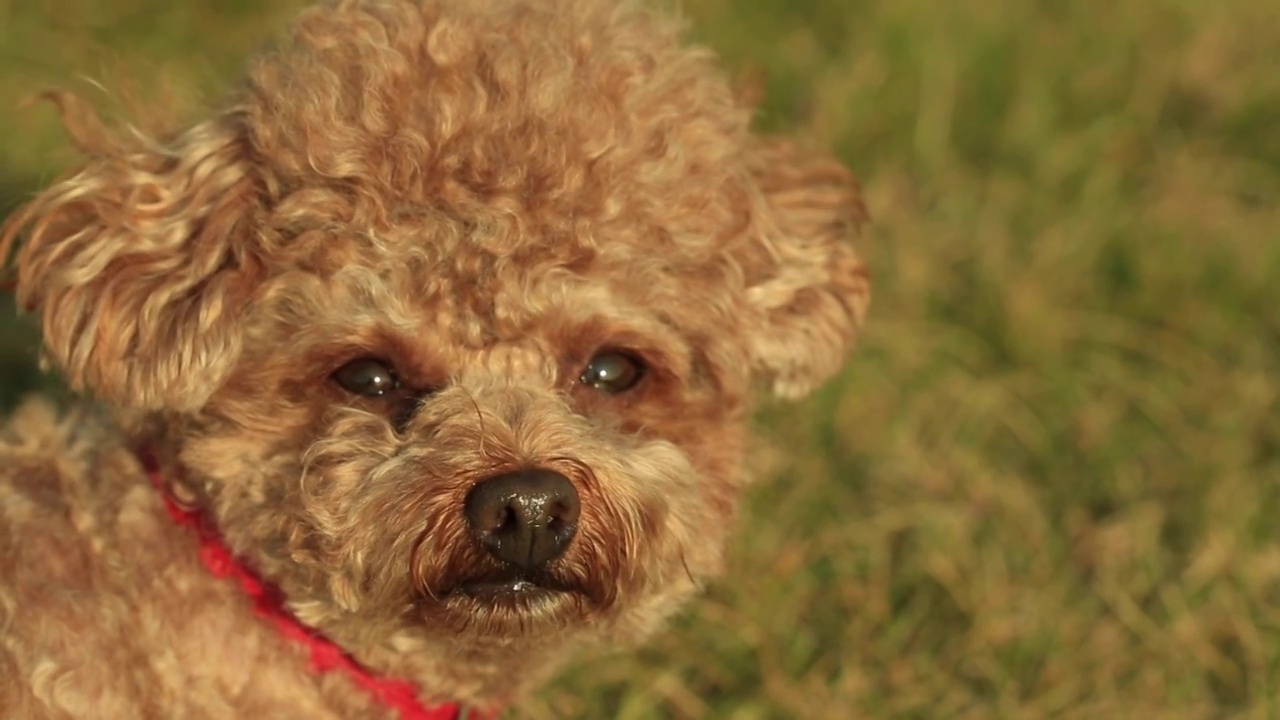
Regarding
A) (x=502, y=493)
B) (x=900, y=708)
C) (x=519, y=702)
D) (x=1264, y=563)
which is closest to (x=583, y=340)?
(x=502, y=493)

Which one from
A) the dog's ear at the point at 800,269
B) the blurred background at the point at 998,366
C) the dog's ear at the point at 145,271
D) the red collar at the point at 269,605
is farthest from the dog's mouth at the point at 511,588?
the blurred background at the point at 998,366

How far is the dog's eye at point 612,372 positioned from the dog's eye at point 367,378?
33 centimetres

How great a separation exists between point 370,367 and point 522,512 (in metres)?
0.43

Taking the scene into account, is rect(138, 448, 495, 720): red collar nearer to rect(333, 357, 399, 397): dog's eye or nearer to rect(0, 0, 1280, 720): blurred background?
rect(333, 357, 399, 397): dog's eye

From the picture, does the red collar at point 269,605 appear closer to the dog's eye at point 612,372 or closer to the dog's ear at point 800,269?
the dog's eye at point 612,372

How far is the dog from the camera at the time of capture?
2.72 meters

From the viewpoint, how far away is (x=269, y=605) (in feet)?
9.57

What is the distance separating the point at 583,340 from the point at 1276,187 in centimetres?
314

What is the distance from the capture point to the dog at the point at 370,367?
8.93 feet

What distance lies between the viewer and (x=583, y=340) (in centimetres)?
288

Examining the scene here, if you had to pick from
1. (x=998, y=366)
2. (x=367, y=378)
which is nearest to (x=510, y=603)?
(x=367, y=378)

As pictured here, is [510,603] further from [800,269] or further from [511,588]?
[800,269]

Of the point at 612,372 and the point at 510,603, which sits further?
the point at 612,372

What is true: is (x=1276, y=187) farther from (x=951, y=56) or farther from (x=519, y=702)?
(x=519, y=702)
